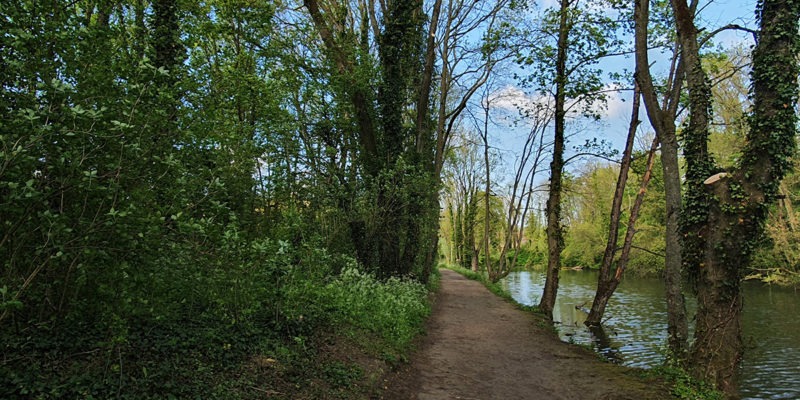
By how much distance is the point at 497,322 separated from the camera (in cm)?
1141

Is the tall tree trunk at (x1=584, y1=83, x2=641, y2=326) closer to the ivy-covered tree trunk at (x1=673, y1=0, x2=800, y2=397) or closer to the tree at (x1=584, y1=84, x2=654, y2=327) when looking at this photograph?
the tree at (x1=584, y1=84, x2=654, y2=327)

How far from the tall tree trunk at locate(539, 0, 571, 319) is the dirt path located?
2.70 metres

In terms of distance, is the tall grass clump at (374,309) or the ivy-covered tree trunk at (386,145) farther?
the ivy-covered tree trunk at (386,145)

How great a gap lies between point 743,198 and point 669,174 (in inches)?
84.6

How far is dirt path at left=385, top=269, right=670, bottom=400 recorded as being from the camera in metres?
5.70

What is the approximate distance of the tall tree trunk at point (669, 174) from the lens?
799 cm

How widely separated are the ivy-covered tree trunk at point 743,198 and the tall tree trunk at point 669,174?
106 cm

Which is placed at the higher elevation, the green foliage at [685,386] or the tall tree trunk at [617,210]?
the tall tree trunk at [617,210]

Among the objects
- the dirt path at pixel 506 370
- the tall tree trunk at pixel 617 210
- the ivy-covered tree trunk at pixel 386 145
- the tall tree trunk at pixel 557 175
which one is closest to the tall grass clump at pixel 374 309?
the dirt path at pixel 506 370

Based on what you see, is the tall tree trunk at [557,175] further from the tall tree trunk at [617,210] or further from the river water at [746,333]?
the river water at [746,333]

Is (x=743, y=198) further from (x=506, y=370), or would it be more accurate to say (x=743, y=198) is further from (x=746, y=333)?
(x=746, y=333)

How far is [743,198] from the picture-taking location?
237 inches

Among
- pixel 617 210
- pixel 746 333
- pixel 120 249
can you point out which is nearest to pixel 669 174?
pixel 617 210

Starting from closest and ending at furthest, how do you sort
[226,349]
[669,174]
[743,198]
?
[226,349] < [743,198] < [669,174]
